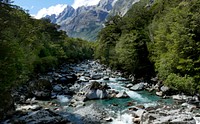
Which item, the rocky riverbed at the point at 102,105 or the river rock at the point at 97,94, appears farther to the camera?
the river rock at the point at 97,94

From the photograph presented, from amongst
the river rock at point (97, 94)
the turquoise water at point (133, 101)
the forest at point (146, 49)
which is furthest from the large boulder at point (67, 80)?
the turquoise water at point (133, 101)

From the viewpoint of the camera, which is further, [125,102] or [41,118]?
[125,102]

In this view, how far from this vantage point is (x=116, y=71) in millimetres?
76250

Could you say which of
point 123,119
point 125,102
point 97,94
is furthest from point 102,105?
point 123,119

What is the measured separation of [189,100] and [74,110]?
15.9 metres

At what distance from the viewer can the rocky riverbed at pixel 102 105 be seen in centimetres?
2694

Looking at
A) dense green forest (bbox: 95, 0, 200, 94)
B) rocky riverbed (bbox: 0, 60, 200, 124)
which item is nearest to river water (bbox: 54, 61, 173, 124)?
rocky riverbed (bbox: 0, 60, 200, 124)

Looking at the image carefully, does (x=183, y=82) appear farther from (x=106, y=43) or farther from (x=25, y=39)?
(x=106, y=43)

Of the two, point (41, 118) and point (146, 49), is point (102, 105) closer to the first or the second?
Result: point (41, 118)

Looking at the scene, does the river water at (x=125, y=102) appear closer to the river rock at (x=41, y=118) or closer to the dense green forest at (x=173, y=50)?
the river rock at (x=41, y=118)

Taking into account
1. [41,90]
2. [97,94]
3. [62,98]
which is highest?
[41,90]

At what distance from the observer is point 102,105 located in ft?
120

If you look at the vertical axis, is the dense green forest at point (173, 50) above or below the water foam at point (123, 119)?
above

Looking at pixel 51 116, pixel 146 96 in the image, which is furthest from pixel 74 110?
pixel 146 96
